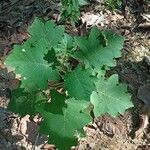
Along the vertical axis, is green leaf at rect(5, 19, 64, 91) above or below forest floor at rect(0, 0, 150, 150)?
above

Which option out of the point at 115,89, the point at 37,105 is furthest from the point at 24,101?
the point at 115,89

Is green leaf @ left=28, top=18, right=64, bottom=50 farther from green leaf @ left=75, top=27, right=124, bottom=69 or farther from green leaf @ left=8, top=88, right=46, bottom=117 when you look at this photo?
green leaf @ left=8, top=88, right=46, bottom=117

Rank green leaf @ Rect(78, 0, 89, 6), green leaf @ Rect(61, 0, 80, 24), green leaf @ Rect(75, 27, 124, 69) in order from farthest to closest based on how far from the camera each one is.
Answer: green leaf @ Rect(78, 0, 89, 6), green leaf @ Rect(61, 0, 80, 24), green leaf @ Rect(75, 27, 124, 69)

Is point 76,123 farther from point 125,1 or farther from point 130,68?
point 125,1

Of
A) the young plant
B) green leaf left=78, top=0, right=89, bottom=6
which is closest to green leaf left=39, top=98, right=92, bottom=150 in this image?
the young plant

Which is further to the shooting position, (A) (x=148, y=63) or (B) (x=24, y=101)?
(A) (x=148, y=63)

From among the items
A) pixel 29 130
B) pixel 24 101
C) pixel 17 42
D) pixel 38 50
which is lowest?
pixel 29 130

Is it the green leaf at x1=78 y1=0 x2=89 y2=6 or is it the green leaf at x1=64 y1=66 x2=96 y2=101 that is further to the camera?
the green leaf at x1=78 y1=0 x2=89 y2=6
